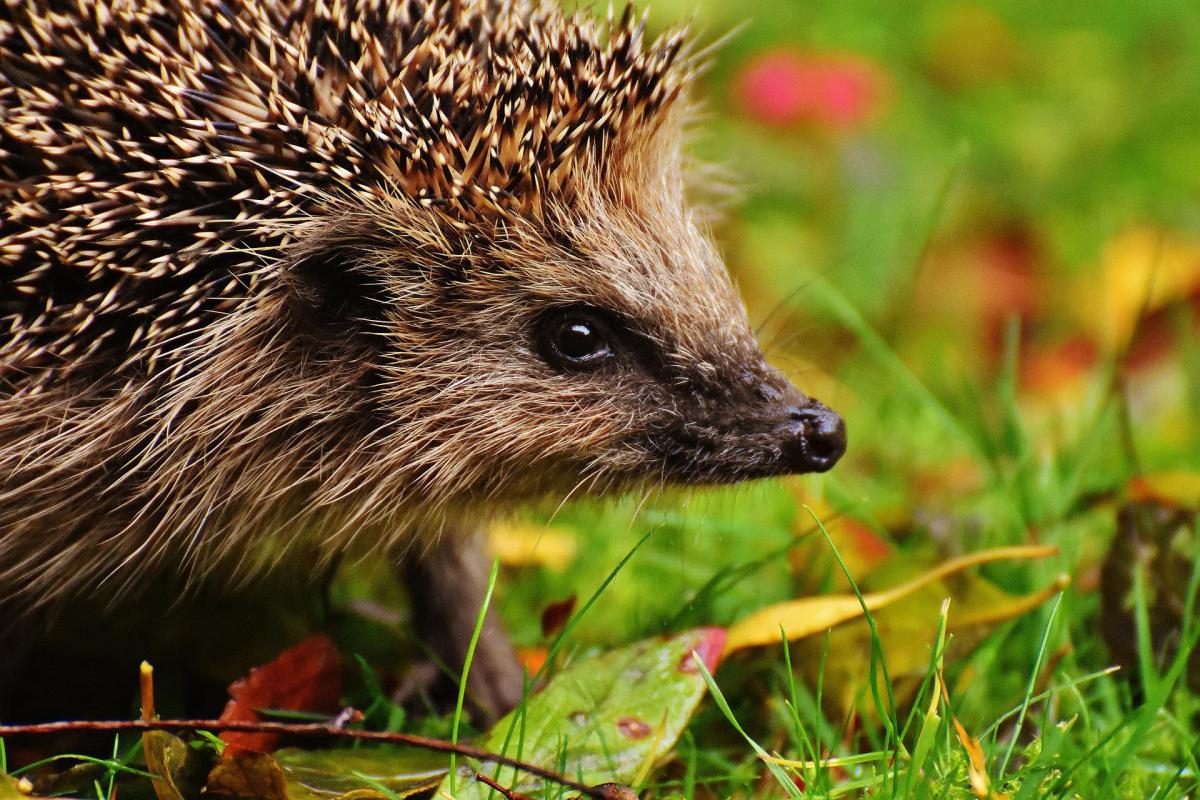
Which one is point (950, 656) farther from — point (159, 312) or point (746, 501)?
point (159, 312)

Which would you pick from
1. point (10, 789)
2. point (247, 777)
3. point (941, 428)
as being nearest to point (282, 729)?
point (247, 777)

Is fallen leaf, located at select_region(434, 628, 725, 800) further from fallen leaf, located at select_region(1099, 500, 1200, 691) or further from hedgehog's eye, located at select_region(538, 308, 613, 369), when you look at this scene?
fallen leaf, located at select_region(1099, 500, 1200, 691)

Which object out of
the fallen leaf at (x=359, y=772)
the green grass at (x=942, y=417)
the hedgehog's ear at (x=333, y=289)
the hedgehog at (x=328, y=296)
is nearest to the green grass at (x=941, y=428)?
the green grass at (x=942, y=417)

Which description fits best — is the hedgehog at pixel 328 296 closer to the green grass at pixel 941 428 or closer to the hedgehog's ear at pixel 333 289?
the hedgehog's ear at pixel 333 289

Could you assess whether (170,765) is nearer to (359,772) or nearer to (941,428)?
(359,772)

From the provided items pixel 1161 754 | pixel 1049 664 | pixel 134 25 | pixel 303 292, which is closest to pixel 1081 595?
pixel 1049 664

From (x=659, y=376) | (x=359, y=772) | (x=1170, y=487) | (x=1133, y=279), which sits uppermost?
(x=659, y=376)

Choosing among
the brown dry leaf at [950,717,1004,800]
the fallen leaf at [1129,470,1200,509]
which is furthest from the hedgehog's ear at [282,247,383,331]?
the fallen leaf at [1129,470,1200,509]
